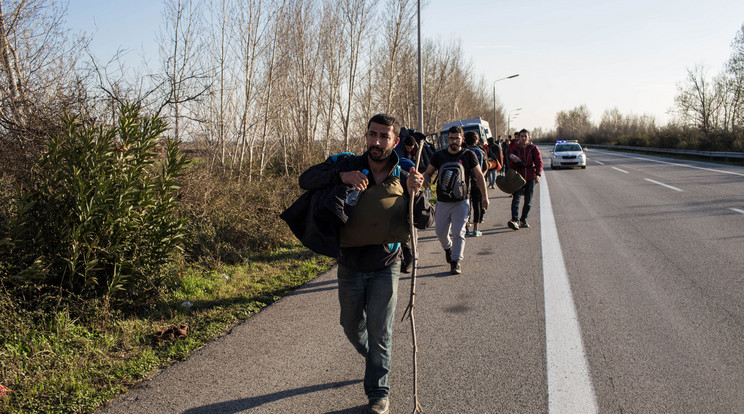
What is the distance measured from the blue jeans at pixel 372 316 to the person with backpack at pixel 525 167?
274 inches

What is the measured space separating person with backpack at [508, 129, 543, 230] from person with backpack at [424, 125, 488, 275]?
3213 millimetres

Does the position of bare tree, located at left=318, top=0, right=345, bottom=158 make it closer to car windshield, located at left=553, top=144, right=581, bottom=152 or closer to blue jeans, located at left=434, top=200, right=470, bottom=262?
A: blue jeans, located at left=434, top=200, right=470, bottom=262

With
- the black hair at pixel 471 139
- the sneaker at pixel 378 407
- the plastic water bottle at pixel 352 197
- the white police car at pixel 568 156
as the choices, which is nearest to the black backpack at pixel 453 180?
the black hair at pixel 471 139

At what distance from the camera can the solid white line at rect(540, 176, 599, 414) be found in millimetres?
3156

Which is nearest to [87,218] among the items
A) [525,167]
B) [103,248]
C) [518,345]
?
[103,248]

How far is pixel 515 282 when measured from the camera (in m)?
5.98

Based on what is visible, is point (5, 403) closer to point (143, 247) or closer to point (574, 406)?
point (143, 247)

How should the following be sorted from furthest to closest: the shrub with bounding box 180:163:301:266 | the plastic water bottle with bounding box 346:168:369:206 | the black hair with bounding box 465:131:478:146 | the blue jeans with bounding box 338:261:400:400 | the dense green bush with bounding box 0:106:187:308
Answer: the black hair with bounding box 465:131:478:146 → the shrub with bounding box 180:163:301:266 → the dense green bush with bounding box 0:106:187:308 → the blue jeans with bounding box 338:261:400:400 → the plastic water bottle with bounding box 346:168:369:206

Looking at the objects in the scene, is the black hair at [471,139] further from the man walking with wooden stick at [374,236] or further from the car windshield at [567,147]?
the car windshield at [567,147]

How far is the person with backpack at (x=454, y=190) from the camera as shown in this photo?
6.38 m

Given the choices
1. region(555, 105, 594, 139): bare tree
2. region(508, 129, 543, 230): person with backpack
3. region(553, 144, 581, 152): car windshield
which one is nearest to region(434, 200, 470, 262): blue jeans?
region(508, 129, 543, 230): person with backpack

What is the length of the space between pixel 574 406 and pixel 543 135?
Result: 15792cm

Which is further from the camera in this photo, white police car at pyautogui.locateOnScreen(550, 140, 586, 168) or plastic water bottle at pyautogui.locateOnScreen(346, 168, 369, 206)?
white police car at pyautogui.locateOnScreen(550, 140, 586, 168)

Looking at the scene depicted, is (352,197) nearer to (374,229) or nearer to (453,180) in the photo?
(374,229)
